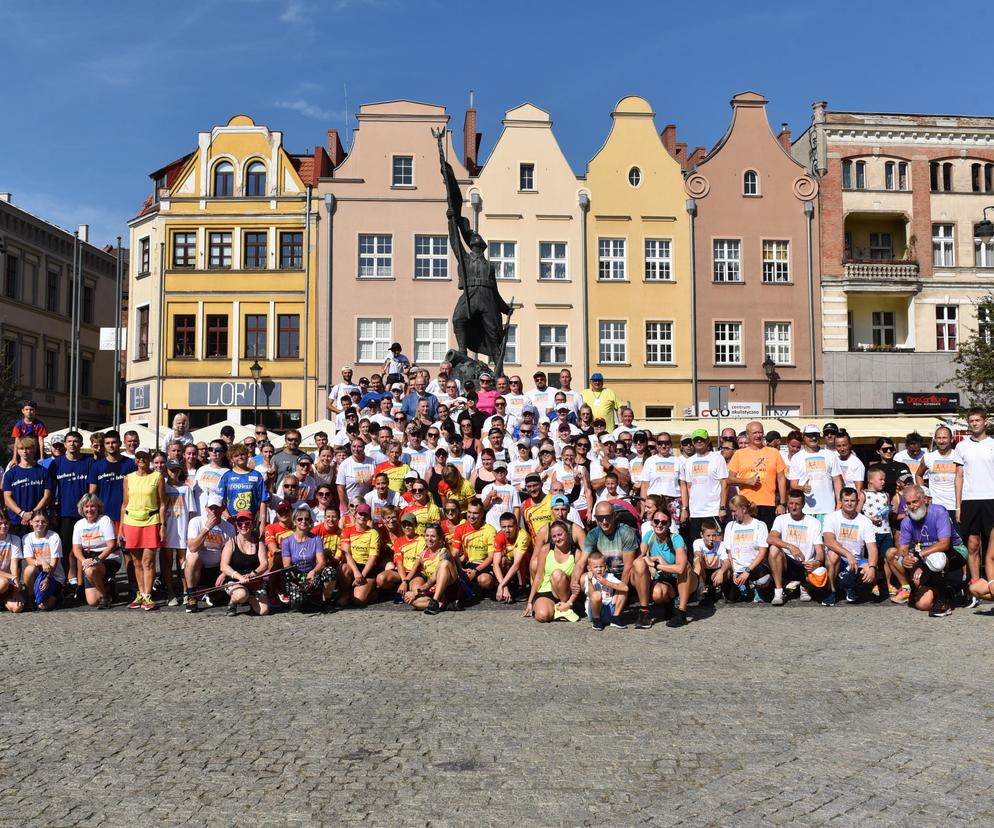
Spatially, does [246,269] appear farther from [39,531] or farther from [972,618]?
[972,618]

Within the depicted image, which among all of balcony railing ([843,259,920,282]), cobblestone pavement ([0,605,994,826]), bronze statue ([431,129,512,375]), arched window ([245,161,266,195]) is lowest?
cobblestone pavement ([0,605,994,826])

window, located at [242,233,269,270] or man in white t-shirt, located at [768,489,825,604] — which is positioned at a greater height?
window, located at [242,233,269,270]

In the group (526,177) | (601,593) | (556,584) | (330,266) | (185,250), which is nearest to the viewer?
(601,593)

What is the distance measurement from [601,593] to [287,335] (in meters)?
29.5

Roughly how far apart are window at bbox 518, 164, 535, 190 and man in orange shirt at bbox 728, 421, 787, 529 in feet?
88.9

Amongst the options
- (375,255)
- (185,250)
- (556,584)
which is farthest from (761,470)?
(185,250)

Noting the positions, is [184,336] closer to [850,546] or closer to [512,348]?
[512,348]

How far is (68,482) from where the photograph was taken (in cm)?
1178

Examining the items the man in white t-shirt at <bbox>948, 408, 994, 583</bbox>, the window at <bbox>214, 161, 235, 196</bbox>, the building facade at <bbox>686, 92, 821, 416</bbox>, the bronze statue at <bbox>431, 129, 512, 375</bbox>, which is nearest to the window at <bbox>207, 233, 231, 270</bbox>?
the window at <bbox>214, 161, 235, 196</bbox>

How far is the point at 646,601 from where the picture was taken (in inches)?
386

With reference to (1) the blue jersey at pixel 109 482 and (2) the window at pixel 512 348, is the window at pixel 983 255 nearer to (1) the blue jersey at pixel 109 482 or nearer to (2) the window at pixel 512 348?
(2) the window at pixel 512 348

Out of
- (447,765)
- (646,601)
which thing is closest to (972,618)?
(646,601)

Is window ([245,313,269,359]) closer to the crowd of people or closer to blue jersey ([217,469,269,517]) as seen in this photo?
the crowd of people

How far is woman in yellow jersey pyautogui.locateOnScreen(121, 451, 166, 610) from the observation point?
11.3m
